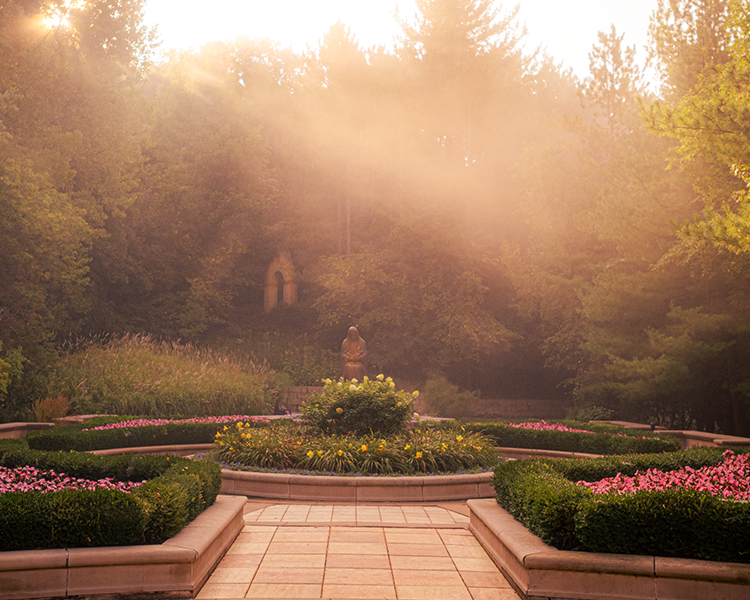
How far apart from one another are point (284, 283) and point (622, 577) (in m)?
24.9

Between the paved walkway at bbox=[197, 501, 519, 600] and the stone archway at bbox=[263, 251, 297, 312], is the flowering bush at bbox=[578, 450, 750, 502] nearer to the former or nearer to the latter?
the paved walkway at bbox=[197, 501, 519, 600]

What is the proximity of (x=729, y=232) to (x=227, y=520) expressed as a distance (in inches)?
325

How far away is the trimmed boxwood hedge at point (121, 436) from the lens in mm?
9305

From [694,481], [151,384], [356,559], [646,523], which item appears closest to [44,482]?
[356,559]

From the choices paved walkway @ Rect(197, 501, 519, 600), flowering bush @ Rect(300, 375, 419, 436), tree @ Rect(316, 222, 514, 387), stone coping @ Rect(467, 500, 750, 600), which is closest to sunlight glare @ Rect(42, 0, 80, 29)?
tree @ Rect(316, 222, 514, 387)

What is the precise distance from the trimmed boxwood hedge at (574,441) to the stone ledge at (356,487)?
324 cm

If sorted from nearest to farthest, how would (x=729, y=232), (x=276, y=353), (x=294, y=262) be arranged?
(x=729, y=232), (x=276, y=353), (x=294, y=262)

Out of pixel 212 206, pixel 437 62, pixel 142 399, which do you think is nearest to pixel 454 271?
pixel 437 62

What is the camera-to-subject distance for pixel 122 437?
10.1 m

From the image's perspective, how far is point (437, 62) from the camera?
26.5 m

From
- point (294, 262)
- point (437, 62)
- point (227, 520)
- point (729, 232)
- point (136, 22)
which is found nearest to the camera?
point (227, 520)

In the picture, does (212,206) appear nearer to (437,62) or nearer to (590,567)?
(437,62)

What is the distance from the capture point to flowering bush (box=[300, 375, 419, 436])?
966 centimetres

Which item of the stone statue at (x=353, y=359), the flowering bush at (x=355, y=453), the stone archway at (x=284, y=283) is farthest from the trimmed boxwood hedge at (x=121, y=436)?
the stone archway at (x=284, y=283)
